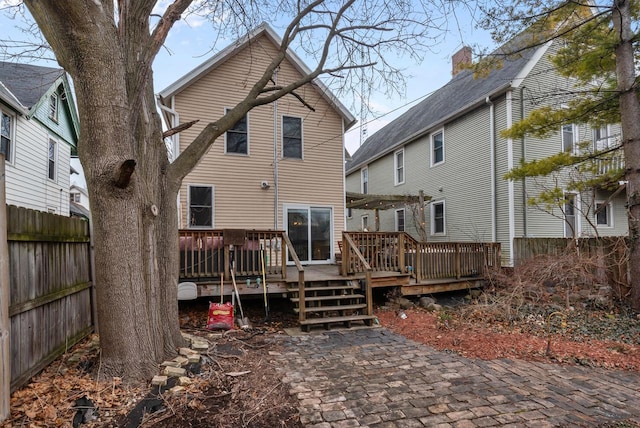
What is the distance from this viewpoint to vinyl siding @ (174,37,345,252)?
9.88 m

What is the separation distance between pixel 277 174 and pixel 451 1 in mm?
6142

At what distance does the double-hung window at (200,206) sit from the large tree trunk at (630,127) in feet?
32.3

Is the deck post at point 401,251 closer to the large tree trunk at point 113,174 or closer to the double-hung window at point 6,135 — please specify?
the large tree trunk at point 113,174

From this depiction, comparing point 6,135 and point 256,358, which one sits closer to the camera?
point 256,358

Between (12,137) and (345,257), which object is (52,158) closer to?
(12,137)

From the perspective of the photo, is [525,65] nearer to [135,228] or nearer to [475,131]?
[475,131]

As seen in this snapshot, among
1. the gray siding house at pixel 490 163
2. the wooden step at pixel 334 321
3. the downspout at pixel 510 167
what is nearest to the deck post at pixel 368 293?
the wooden step at pixel 334 321

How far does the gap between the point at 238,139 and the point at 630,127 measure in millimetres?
9414

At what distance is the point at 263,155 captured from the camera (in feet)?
34.2

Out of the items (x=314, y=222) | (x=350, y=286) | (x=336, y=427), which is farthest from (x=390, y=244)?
(x=336, y=427)

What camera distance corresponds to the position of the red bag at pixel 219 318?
610cm

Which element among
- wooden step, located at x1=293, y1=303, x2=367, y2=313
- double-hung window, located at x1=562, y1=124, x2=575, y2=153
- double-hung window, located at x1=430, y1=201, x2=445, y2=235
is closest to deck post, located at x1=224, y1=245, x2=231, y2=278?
wooden step, located at x1=293, y1=303, x2=367, y2=313

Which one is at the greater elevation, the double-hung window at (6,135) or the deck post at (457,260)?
the double-hung window at (6,135)

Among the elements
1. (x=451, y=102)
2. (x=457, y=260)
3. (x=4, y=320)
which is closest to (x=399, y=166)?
(x=451, y=102)
